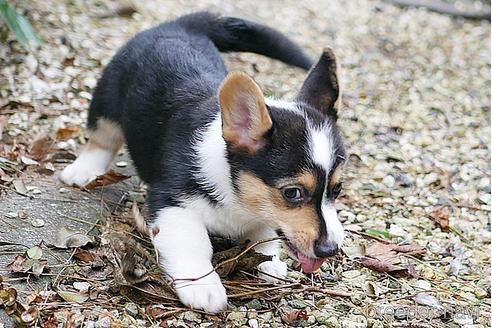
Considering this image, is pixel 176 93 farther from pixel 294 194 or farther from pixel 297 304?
pixel 297 304

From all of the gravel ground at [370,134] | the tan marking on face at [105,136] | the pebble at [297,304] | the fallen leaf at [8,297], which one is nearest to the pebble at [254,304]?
the gravel ground at [370,134]

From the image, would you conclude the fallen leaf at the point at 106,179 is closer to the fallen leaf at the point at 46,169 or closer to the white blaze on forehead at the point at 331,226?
A: the fallen leaf at the point at 46,169

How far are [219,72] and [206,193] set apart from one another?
823 millimetres

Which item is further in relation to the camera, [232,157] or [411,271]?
[411,271]

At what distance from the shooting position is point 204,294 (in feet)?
10.3

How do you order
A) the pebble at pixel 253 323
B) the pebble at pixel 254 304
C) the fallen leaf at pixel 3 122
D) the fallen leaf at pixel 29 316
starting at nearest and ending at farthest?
the fallen leaf at pixel 29 316 → the pebble at pixel 253 323 → the pebble at pixel 254 304 → the fallen leaf at pixel 3 122

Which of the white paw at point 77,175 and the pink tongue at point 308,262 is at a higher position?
the pink tongue at point 308,262

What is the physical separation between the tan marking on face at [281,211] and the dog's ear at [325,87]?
1.55 ft

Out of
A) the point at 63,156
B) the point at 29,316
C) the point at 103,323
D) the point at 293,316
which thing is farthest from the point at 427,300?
the point at 63,156

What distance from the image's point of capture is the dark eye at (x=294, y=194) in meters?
3.11

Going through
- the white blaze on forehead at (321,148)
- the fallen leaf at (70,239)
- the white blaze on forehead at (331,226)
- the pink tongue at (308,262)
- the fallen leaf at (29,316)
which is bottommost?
the fallen leaf at (70,239)

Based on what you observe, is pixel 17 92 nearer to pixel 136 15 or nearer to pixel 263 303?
pixel 136 15

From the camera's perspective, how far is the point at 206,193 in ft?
11.0

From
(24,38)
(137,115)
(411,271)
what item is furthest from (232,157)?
(24,38)
